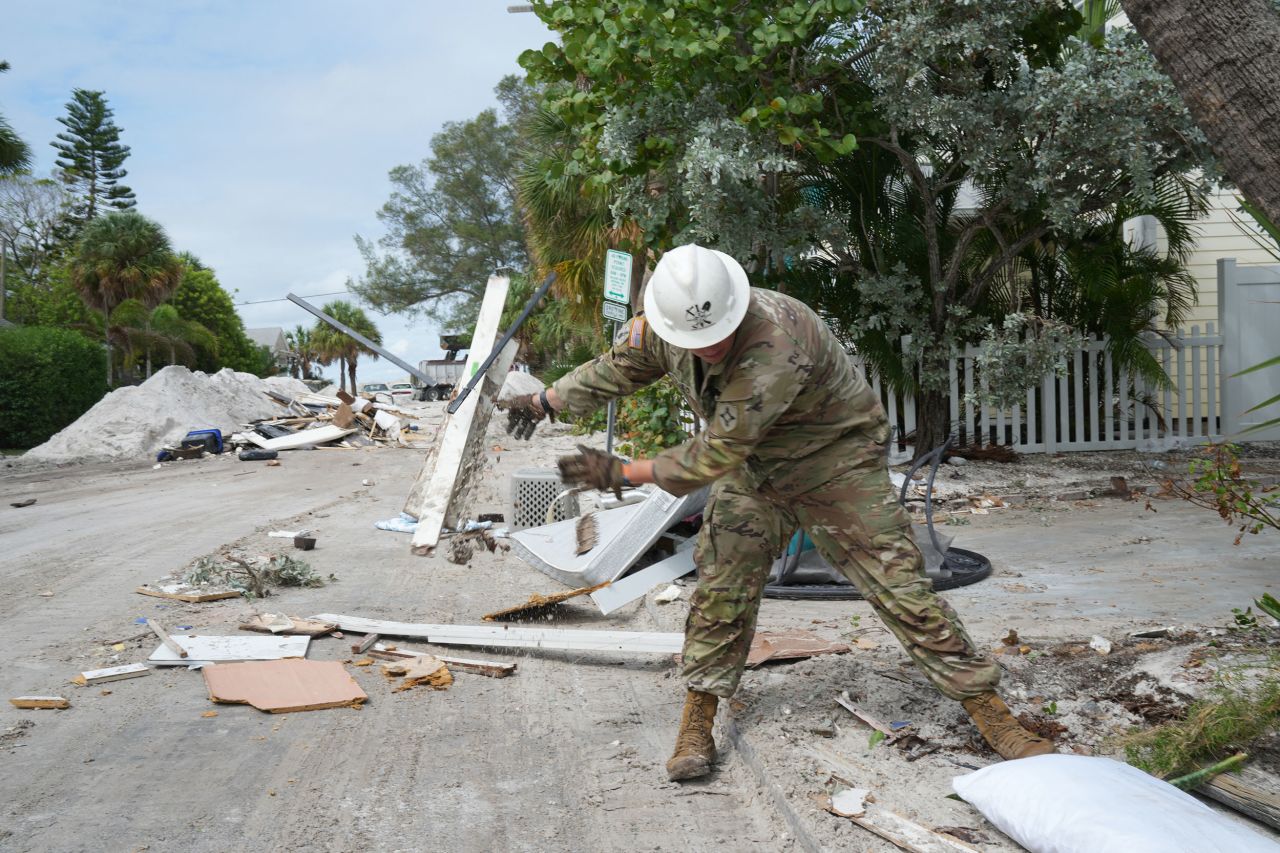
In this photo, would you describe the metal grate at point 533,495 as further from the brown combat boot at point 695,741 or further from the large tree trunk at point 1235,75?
the large tree trunk at point 1235,75

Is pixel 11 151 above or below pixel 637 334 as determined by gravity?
above

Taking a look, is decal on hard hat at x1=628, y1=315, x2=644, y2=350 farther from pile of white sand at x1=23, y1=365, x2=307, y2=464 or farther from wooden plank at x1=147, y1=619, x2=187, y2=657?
pile of white sand at x1=23, y1=365, x2=307, y2=464

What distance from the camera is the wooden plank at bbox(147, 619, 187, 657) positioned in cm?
475

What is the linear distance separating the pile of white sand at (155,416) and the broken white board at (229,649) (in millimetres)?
15566

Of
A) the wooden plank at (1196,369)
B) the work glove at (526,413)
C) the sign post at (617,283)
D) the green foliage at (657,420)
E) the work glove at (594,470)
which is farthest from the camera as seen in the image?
the wooden plank at (1196,369)

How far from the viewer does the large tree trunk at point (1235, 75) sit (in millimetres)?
2445

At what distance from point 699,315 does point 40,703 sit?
3381 millimetres

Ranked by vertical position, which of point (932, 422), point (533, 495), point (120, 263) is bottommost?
point (533, 495)

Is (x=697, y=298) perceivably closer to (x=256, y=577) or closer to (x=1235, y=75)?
(x=1235, y=75)

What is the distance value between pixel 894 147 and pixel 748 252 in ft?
6.18

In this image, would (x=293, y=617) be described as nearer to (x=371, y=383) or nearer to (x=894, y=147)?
(x=894, y=147)

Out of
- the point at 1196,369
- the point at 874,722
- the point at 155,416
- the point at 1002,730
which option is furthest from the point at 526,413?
the point at 155,416

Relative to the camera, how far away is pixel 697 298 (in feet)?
9.97

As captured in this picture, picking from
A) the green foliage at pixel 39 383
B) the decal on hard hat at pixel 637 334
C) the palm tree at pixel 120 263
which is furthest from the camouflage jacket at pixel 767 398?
the palm tree at pixel 120 263
